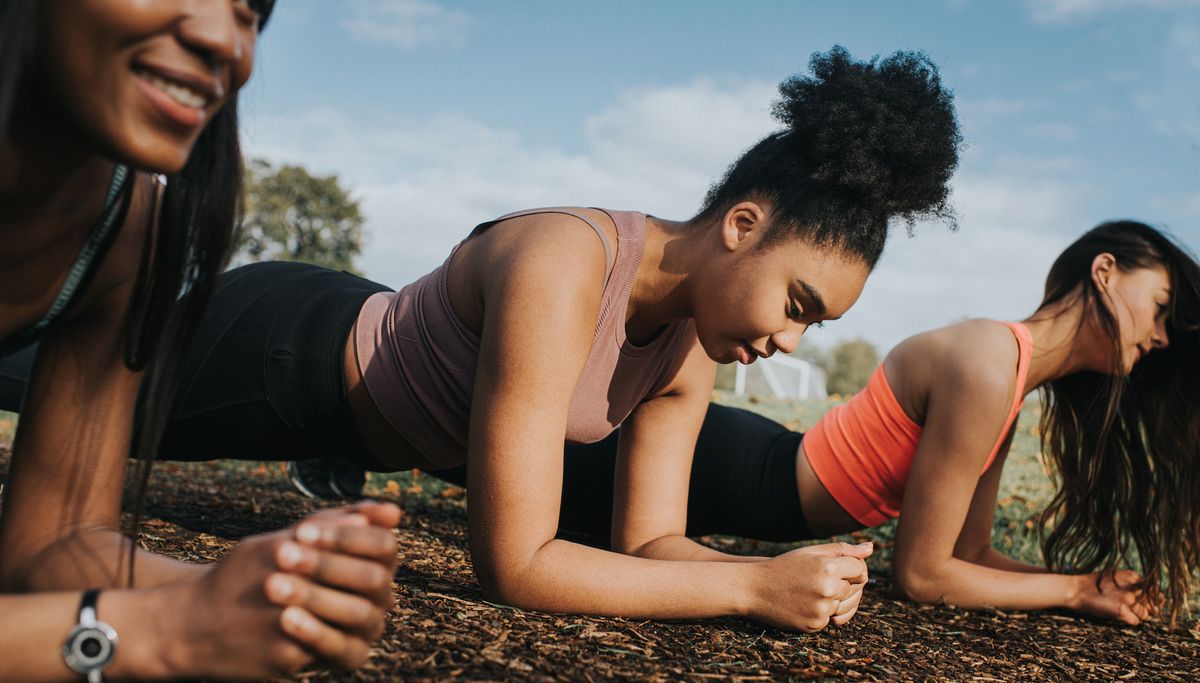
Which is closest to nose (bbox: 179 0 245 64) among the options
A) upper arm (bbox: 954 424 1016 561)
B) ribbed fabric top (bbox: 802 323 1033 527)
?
ribbed fabric top (bbox: 802 323 1033 527)

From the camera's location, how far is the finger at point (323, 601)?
1.38m

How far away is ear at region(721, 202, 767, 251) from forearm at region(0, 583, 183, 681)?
1969mm

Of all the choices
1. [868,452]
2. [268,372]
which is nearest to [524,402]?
[268,372]

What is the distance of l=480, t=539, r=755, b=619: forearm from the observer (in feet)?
8.40

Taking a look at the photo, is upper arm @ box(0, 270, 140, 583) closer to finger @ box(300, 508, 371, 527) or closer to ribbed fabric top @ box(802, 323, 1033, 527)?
finger @ box(300, 508, 371, 527)

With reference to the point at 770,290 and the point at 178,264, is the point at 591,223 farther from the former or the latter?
the point at 178,264

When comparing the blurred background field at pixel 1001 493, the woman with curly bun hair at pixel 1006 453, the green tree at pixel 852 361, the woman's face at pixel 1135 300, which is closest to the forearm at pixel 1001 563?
the woman with curly bun hair at pixel 1006 453

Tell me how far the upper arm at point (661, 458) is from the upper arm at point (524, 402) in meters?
0.91

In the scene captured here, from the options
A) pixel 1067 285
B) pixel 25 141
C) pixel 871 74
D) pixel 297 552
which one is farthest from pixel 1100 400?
pixel 25 141

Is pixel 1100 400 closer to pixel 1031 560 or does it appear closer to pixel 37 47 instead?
pixel 1031 560

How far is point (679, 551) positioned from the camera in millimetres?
3227

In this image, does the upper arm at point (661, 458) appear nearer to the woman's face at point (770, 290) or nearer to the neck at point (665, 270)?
the neck at point (665, 270)

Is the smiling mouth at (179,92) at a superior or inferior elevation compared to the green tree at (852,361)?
inferior

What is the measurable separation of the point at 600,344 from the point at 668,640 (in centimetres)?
97
